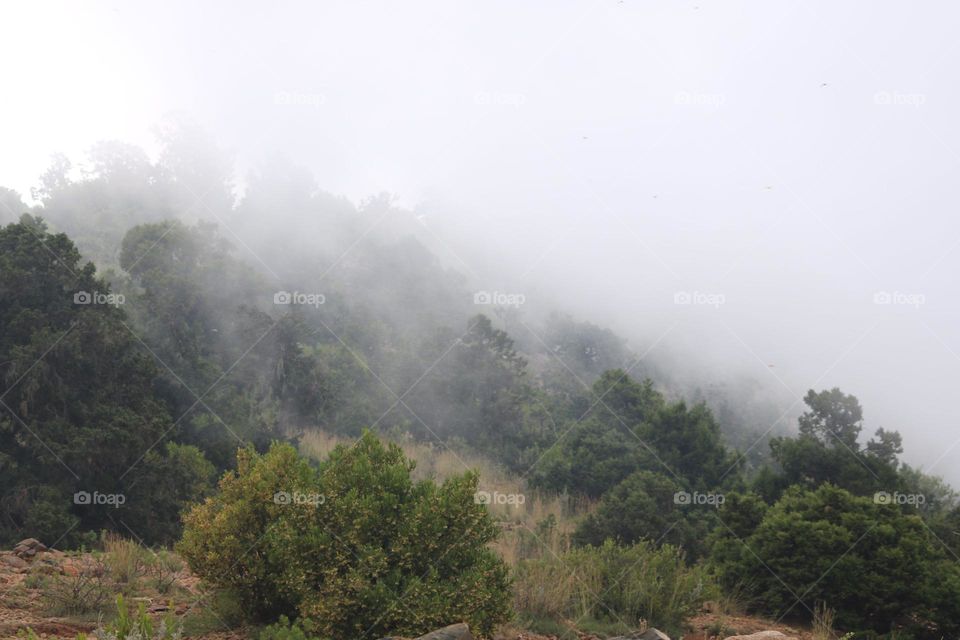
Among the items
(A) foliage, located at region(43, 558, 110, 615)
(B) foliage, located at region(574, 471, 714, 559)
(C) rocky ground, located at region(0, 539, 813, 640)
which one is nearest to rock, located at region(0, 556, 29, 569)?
(C) rocky ground, located at region(0, 539, 813, 640)

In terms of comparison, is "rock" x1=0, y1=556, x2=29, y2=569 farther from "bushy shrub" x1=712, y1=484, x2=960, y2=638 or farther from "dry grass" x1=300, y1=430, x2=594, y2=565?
"bushy shrub" x1=712, y1=484, x2=960, y2=638

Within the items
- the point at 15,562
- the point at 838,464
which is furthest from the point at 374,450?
the point at 838,464

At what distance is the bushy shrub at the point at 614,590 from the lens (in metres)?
8.51

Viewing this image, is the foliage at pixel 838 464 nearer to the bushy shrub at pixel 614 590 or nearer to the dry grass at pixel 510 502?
the dry grass at pixel 510 502

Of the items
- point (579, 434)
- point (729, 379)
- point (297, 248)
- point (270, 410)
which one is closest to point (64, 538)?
point (270, 410)

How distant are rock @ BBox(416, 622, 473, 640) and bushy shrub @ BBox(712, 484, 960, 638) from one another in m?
6.01

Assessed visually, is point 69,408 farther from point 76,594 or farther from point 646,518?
point 646,518

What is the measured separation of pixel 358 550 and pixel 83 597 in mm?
2871

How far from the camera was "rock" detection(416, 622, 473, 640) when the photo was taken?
580 cm

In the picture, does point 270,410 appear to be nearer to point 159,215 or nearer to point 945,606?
point 945,606

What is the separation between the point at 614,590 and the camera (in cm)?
895

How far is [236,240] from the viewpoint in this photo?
3569 cm

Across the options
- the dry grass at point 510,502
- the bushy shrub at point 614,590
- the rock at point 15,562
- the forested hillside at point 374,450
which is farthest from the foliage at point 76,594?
the dry grass at point 510,502

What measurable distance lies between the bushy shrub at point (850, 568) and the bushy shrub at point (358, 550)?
5.38 meters
